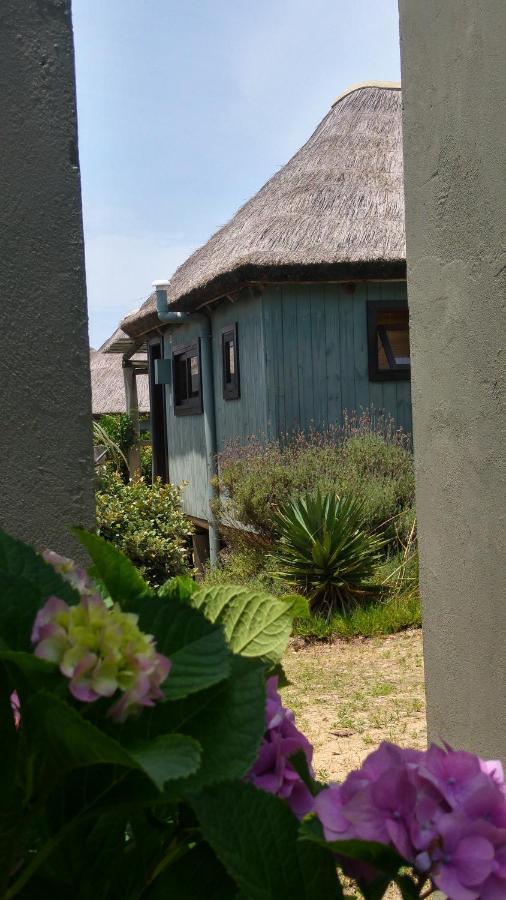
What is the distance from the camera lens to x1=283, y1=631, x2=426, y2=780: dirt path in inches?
206

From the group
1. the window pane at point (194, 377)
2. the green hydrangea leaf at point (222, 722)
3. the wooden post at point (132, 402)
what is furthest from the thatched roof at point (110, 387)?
the green hydrangea leaf at point (222, 722)

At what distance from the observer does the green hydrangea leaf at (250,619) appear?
2.89 ft

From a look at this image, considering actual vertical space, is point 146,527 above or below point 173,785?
below

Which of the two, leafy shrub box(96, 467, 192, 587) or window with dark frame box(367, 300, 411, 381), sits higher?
window with dark frame box(367, 300, 411, 381)

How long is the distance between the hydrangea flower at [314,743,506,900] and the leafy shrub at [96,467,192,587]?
25.3 ft

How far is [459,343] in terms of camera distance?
2.84 m

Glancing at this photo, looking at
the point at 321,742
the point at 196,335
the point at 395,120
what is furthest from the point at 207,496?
the point at 321,742

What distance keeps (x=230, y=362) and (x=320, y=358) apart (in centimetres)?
204

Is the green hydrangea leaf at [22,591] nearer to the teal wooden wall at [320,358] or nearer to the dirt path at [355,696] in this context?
the dirt path at [355,696]

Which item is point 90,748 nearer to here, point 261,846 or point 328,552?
point 261,846

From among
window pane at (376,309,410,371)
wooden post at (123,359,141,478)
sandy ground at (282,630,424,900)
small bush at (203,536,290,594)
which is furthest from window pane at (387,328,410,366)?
wooden post at (123,359,141,478)

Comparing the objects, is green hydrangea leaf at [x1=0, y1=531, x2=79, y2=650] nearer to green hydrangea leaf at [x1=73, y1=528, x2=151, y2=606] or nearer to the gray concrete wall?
green hydrangea leaf at [x1=73, y1=528, x2=151, y2=606]

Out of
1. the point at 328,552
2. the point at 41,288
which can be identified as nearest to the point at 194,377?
the point at 328,552

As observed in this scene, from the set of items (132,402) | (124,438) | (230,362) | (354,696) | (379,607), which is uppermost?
(230,362)
